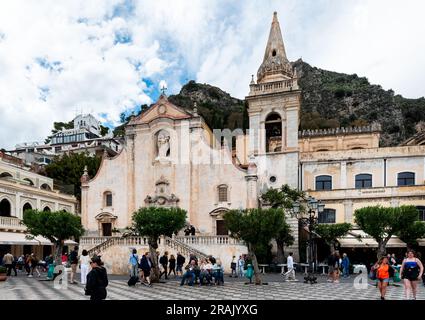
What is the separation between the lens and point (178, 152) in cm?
3778

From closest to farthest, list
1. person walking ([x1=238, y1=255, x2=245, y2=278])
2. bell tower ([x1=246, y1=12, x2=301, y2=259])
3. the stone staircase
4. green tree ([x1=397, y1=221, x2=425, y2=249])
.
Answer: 1. person walking ([x1=238, y1=255, x2=245, y2=278])
2. the stone staircase
3. green tree ([x1=397, y1=221, x2=425, y2=249])
4. bell tower ([x1=246, y1=12, x2=301, y2=259])

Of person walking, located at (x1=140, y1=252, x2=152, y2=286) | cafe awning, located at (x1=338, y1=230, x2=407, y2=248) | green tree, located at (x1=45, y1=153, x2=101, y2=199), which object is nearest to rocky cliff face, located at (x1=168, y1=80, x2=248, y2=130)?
green tree, located at (x1=45, y1=153, x2=101, y2=199)

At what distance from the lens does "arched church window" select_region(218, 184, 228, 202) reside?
3610cm

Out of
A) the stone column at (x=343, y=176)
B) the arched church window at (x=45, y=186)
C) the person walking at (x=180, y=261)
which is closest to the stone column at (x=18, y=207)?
the arched church window at (x=45, y=186)

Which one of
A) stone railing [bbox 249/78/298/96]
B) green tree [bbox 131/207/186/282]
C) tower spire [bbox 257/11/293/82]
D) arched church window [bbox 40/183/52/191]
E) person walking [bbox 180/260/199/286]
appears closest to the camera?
person walking [bbox 180/260/199/286]

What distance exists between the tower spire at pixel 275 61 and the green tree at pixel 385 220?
1674 centimetres

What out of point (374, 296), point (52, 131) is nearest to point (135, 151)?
point (374, 296)

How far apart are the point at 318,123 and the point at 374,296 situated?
218 ft

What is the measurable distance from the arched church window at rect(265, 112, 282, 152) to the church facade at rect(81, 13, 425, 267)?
19 centimetres

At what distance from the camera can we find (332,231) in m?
31.6

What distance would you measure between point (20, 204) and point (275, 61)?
27793mm

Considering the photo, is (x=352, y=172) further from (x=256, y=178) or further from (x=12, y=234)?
(x=12, y=234)

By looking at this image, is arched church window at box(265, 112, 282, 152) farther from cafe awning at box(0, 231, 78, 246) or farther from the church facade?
cafe awning at box(0, 231, 78, 246)
